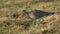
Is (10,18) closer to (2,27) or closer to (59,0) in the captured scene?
(2,27)

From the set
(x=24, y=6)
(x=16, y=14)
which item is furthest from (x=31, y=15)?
(x=24, y=6)

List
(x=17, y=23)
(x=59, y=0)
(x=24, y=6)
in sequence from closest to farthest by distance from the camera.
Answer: (x=17, y=23)
(x=24, y=6)
(x=59, y=0)

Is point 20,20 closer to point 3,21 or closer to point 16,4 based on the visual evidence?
point 3,21

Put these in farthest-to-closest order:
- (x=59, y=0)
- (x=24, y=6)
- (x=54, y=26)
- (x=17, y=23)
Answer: (x=59, y=0)
(x=24, y=6)
(x=17, y=23)
(x=54, y=26)

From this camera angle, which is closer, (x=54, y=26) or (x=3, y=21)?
(x=54, y=26)

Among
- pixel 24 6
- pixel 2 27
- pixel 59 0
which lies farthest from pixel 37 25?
pixel 59 0

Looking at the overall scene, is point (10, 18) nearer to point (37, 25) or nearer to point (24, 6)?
point (37, 25)

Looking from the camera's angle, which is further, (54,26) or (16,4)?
(16,4)

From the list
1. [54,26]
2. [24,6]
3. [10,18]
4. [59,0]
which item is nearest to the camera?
[54,26]

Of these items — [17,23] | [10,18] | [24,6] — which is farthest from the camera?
[24,6]
